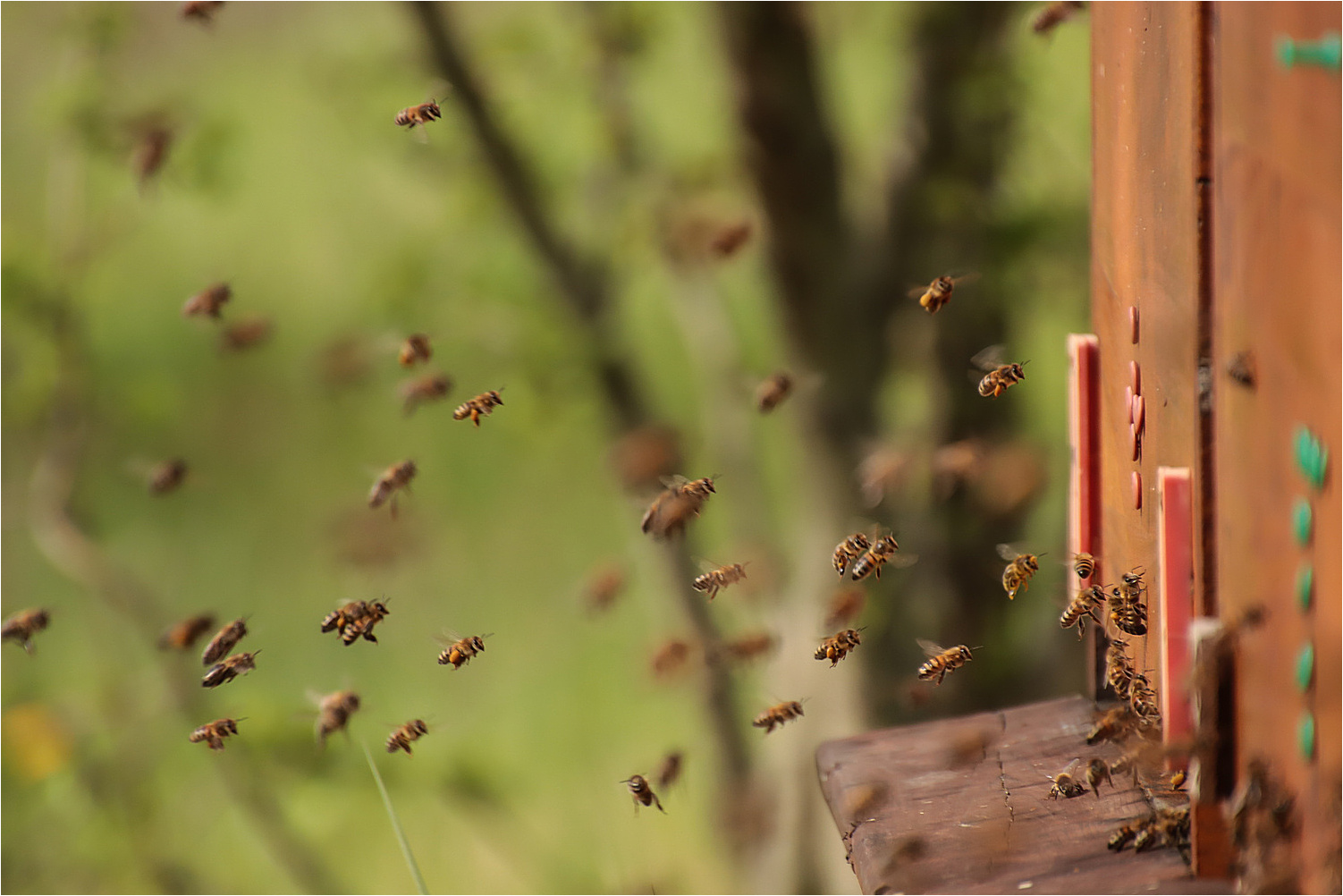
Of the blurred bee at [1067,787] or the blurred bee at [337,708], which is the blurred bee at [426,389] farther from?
the blurred bee at [1067,787]

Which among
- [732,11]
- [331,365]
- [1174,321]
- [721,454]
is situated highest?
[732,11]

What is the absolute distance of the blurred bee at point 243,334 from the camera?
3.78m

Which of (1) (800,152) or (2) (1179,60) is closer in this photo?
(2) (1179,60)

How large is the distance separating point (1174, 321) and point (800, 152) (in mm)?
2973

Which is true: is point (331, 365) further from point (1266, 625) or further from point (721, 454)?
point (1266, 625)

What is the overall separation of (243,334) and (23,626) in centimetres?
126

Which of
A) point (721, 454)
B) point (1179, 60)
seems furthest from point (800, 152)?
point (1179, 60)

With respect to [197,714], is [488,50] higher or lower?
higher

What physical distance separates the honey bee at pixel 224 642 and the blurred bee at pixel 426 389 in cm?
91

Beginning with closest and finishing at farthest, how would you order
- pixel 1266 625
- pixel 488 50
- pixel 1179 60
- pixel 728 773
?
pixel 1266 625 < pixel 1179 60 < pixel 488 50 < pixel 728 773

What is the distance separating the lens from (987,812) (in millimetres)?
1797

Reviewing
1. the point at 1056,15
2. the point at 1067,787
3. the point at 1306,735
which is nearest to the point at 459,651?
the point at 1067,787

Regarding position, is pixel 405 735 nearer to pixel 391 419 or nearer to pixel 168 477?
pixel 168 477

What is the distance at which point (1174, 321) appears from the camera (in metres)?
1.55
